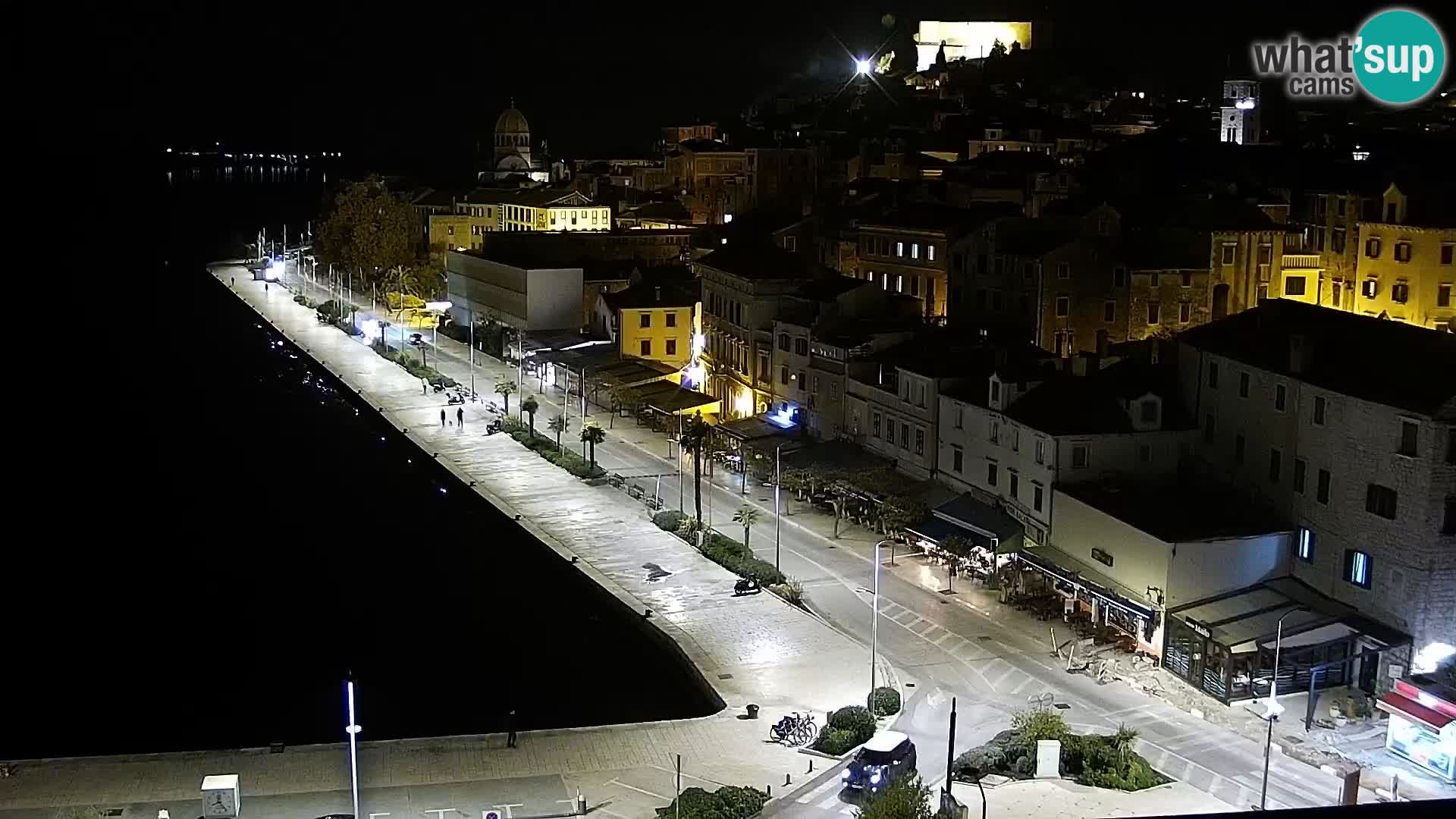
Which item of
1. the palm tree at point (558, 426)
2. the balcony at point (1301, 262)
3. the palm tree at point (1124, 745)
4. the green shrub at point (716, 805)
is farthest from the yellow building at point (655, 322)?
the green shrub at point (716, 805)

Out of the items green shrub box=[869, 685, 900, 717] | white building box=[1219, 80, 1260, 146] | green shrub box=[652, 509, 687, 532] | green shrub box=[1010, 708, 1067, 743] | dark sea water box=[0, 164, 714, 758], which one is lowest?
dark sea water box=[0, 164, 714, 758]

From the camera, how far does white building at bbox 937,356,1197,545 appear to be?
35688mm

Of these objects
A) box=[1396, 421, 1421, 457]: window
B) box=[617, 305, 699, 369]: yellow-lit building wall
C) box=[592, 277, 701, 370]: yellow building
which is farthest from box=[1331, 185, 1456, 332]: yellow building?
box=[617, 305, 699, 369]: yellow-lit building wall

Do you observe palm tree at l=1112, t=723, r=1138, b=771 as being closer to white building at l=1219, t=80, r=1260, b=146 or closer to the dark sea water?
the dark sea water

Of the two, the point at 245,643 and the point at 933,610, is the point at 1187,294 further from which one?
the point at 245,643

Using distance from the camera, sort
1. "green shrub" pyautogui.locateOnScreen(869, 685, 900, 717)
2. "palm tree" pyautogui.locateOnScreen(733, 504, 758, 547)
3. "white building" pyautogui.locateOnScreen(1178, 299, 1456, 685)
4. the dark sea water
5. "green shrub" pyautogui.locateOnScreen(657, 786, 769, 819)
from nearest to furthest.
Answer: "green shrub" pyautogui.locateOnScreen(657, 786, 769, 819) → "green shrub" pyautogui.locateOnScreen(869, 685, 900, 717) → "white building" pyautogui.locateOnScreen(1178, 299, 1456, 685) → the dark sea water → "palm tree" pyautogui.locateOnScreen(733, 504, 758, 547)

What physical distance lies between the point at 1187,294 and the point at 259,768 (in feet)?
110

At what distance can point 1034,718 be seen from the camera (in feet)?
82.0

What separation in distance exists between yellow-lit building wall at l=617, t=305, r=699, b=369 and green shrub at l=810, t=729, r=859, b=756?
38598mm

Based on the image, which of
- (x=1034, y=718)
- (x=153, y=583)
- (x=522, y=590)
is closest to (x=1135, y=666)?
(x=1034, y=718)

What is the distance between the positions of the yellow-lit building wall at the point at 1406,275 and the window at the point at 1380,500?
1485cm

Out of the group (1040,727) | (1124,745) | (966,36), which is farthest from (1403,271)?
(966,36)

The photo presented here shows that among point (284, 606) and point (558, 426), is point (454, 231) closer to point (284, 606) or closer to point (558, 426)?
point (558, 426)

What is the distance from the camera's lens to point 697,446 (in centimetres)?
4184
